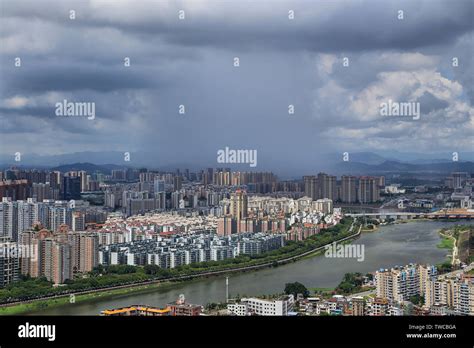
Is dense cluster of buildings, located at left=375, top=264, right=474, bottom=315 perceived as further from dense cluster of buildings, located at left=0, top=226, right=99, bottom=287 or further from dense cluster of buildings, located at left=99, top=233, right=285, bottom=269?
dense cluster of buildings, located at left=0, top=226, right=99, bottom=287

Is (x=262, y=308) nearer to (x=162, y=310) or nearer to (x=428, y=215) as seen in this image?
(x=162, y=310)

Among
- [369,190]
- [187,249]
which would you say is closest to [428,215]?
[369,190]

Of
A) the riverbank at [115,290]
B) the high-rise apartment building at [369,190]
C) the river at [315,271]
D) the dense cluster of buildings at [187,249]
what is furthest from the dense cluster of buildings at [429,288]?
the dense cluster of buildings at [187,249]

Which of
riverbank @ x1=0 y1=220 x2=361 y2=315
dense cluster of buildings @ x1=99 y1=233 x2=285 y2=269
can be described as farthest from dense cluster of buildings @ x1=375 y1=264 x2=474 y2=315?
dense cluster of buildings @ x1=99 y1=233 x2=285 y2=269

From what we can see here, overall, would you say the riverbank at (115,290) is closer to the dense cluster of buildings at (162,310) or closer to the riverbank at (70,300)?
the riverbank at (70,300)

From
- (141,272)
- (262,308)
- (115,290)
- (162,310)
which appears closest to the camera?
(262,308)
